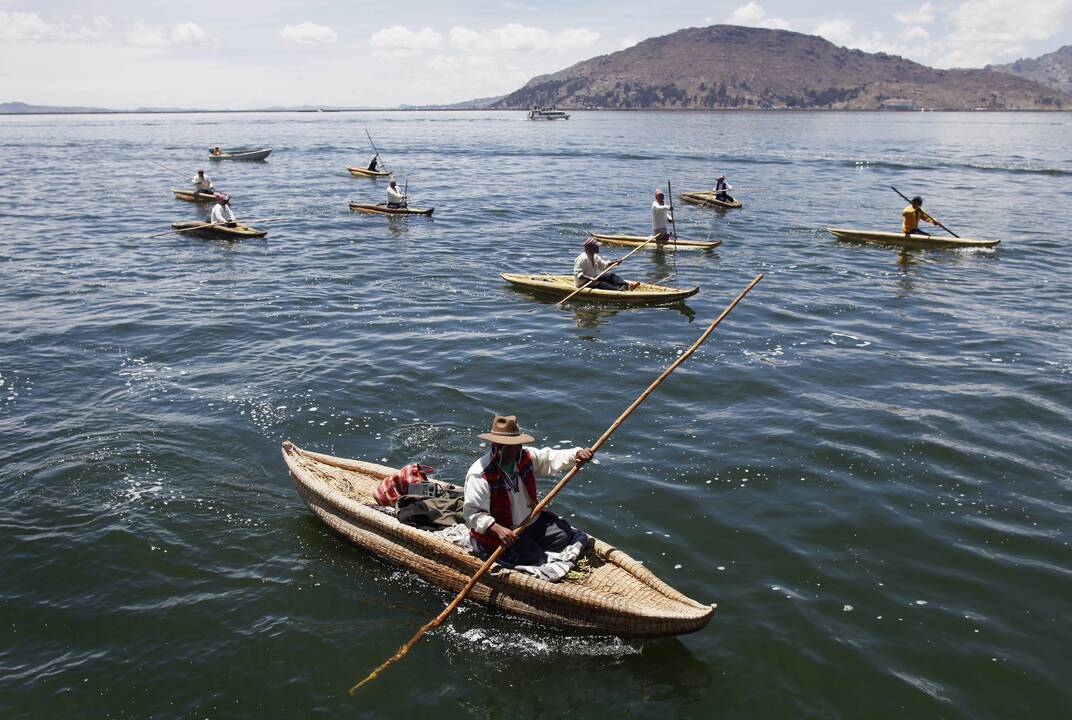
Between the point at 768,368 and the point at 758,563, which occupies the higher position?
the point at 768,368

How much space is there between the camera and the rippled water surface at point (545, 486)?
25.9 ft

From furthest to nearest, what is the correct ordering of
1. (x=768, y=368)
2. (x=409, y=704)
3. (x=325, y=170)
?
(x=325, y=170) → (x=768, y=368) → (x=409, y=704)

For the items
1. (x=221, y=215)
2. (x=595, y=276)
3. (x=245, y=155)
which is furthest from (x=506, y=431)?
(x=245, y=155)

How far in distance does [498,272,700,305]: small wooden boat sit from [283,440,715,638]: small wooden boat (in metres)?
11.9

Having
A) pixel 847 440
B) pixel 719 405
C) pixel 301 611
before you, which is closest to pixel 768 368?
pixel 719 405

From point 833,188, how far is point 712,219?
1584 centimetres

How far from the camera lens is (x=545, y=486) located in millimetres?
11758

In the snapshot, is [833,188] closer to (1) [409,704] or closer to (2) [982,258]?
(2) [982,258]

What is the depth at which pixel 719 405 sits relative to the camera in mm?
14586

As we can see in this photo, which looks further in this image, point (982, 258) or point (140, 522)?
point (982, 258)

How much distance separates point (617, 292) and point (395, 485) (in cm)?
1223

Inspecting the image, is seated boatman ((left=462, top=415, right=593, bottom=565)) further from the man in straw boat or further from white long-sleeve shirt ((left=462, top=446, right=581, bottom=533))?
the man in straw boat

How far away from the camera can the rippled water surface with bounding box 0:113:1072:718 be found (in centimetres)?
790

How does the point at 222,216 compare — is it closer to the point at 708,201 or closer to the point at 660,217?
the point at 660,217
